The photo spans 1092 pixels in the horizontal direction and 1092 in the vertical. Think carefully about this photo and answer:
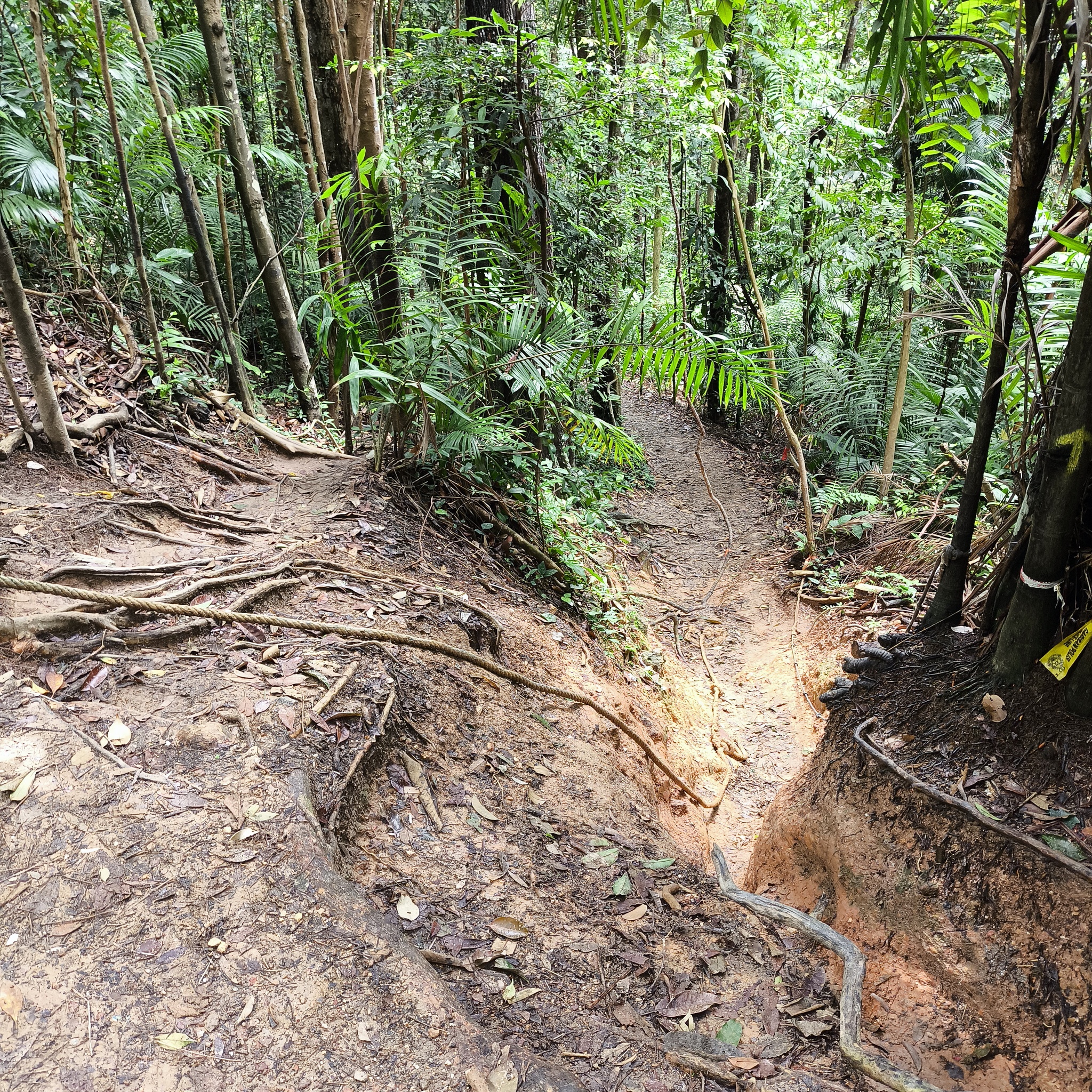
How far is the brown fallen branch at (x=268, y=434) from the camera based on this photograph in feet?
17.6

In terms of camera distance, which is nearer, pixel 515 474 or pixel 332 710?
pixel 332 710

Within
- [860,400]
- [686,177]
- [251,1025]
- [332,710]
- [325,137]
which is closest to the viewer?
[251,1025]

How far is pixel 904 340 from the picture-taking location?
6.54 meters

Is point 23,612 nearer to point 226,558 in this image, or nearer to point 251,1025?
point 226,558

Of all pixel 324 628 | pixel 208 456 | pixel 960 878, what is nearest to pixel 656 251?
pixel 208 456

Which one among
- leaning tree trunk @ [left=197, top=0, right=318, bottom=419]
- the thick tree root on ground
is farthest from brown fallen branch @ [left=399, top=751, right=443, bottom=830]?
leaning tree trunk @ [left=197, top=0, right=318, bottom=419]

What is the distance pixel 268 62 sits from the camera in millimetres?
10484

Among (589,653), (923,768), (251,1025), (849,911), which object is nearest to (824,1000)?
(849,911)

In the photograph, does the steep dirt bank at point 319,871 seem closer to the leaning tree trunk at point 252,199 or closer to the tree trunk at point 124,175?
the tree trunk at point 124,175

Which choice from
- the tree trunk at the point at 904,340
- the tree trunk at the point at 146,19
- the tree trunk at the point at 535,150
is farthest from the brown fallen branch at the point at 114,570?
the tree trunk at the point at 904,340

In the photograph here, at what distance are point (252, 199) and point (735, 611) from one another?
18.0ft

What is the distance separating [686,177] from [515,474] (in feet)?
27.4

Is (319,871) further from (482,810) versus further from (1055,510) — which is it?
(1055,510)

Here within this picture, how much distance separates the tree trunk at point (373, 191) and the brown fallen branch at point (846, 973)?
11.4 feet
